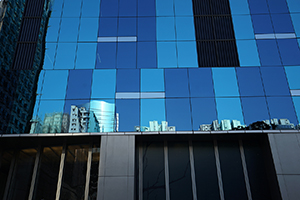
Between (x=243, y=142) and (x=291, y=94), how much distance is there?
3.80 m

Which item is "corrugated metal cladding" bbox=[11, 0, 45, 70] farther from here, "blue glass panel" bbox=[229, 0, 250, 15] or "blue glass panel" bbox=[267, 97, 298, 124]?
"blue glass panel" bbox=[267, 97, 298, 124]

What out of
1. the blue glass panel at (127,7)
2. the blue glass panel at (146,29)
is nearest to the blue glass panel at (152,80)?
the blue glass panel at (146,29)

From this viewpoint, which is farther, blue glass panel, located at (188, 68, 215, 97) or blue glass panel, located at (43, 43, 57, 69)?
blue glass panel, located at (43, 43, 57, 69)

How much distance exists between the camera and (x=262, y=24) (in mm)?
17250

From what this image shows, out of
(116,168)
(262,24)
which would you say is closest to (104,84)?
(116,168)

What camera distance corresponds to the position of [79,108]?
15.1m

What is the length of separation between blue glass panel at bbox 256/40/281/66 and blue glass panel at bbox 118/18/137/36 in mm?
7798

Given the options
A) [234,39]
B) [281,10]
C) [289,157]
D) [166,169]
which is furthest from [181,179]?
[281,10]

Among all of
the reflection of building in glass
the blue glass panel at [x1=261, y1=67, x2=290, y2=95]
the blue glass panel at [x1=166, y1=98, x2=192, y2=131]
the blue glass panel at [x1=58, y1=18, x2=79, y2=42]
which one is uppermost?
the blue glass panel at [x1=58, y1=18, x2=79, y2=42]

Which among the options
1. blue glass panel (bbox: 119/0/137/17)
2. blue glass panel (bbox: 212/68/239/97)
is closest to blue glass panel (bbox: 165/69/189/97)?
blue glass panel (bbox: 212/68/239/97)

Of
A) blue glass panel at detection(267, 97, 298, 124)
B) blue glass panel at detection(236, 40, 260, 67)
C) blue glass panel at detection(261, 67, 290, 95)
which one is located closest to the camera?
blue glass panel at detection(267, 97, 298, 124)

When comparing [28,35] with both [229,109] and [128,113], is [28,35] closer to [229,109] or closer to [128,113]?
[128,113]

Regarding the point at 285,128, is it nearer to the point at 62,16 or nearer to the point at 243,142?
the point at 243,142

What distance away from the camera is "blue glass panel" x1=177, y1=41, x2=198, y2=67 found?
1639 cm
